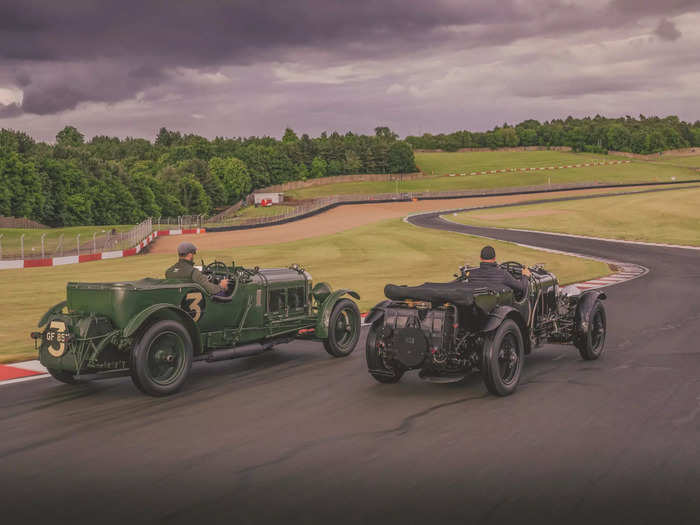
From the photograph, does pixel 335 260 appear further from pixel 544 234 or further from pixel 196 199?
pixel 196 199

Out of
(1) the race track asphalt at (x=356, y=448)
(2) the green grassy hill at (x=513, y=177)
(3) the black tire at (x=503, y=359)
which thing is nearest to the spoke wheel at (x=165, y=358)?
(1) the race track asphalt at (x=356, y=448)

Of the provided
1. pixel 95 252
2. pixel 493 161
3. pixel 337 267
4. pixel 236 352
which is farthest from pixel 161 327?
pixel 493 161

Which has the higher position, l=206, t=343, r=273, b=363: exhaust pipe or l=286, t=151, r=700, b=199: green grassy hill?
l=286, t=151, r=700, b=199: green grassy hill

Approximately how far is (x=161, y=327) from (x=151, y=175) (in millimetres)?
137074

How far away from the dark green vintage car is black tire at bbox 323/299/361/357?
0.56 feet

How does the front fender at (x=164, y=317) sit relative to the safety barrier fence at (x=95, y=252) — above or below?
above

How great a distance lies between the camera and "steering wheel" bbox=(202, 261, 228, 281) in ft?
32.8

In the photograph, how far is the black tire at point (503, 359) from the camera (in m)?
7.94

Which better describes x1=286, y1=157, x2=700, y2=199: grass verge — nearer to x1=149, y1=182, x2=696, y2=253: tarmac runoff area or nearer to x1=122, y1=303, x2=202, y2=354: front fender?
x1=149, y1=182, x2=696, y2=253: tarmac runoff area

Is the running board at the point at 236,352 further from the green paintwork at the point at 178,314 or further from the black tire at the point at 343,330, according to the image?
the black tire at the point at 343,330

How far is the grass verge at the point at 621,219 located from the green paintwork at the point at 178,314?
33.7 meters

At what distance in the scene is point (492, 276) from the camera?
9016 mm

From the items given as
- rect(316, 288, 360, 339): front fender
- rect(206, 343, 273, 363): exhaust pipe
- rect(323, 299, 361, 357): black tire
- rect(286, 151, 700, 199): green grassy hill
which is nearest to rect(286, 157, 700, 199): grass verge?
rect(286, 151, 700, 199): green grassy hill

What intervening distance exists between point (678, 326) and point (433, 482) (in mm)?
9737
